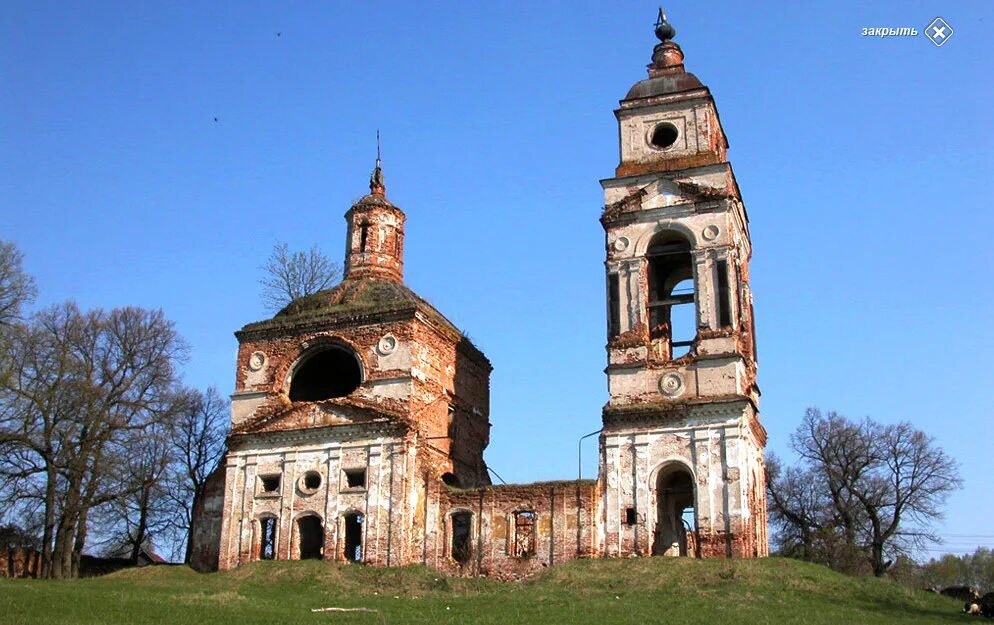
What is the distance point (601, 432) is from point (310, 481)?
7.87 metres

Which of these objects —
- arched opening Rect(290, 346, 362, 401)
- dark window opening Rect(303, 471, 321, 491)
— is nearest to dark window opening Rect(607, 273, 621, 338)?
arched opening Rect(290, 346, 362, 401)

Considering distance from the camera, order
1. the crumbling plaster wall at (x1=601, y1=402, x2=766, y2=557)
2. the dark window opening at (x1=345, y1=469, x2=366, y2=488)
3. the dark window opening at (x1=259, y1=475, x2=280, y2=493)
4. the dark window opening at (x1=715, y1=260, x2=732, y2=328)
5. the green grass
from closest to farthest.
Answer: the green grass
the crumbling plaster wall at (x1=601, y1=402, x2=766, y2=557)
the dark window opening at (x1=715, y1=260, x2=732, y2=328)
the dark window opening at (x1=345, y1=469, x2=366, y2=488)
the dark window opening at (x1=259, y1=475, x2=280, y2=493)

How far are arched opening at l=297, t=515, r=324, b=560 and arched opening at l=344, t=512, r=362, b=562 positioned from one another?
0.89m

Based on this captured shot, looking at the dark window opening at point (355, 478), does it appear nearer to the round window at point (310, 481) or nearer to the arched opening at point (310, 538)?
the round window at point (310, 481)

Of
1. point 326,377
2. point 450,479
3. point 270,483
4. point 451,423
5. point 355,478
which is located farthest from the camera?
point 326,377

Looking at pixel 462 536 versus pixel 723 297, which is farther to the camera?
pixel 462 536

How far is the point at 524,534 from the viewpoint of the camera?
26.6 metres

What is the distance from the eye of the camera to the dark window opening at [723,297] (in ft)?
86.9

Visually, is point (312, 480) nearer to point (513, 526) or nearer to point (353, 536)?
point (353, 536)

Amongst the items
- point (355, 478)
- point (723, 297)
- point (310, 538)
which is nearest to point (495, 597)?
point (355, 478)

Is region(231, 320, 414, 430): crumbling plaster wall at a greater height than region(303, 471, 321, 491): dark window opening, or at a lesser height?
greater

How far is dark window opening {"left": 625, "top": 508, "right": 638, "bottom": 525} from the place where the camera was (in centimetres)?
2530

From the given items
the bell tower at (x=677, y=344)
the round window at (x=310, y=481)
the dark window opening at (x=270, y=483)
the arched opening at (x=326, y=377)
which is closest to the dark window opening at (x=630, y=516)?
the bell tower at (x=677, y=344)

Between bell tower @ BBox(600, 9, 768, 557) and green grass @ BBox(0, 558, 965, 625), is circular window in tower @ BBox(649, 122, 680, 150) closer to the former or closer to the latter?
bell tower @ BBox(600, 9, 768, 557)
